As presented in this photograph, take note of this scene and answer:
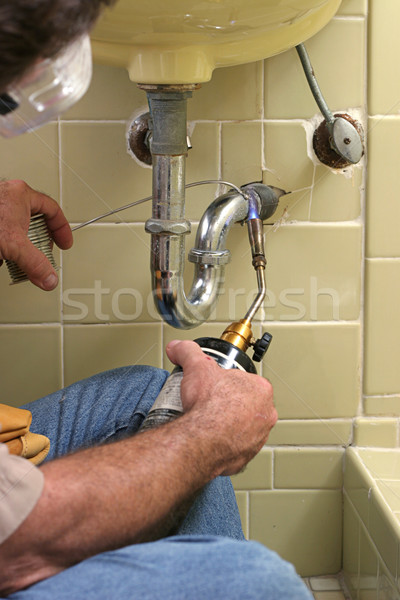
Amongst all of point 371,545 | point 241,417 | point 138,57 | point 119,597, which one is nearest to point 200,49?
point 138,57

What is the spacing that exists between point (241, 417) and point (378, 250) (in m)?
0.49

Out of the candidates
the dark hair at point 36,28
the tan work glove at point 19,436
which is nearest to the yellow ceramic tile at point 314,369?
the tan work glove at point 19,436

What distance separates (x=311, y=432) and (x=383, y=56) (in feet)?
2.00

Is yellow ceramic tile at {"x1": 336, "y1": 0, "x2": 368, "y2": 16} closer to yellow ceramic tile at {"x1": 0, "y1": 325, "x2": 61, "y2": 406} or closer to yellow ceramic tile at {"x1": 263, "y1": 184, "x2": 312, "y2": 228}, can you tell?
yellow ceramic tile at {"x1": 263, "y1": 184, "x2": 312, "y2": 228}

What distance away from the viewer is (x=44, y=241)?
920 millimetres

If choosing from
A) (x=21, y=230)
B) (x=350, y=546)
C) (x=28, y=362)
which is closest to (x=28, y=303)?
(x=28, y=362)

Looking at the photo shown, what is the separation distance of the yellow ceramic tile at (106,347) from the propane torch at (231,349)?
24 cm

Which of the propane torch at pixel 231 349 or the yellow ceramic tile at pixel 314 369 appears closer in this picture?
the propane torch at pixel 231 349

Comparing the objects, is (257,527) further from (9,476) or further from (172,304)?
(9,476)

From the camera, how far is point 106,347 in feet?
3.55

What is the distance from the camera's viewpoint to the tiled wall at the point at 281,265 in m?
1.01

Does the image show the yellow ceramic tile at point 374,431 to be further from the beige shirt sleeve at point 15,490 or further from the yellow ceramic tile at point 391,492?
the beige shirt sleeve at point 15,490

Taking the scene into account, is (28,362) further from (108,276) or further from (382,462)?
(382,462)

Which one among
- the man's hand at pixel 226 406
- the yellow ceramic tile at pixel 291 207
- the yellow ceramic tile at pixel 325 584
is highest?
the yellow ceramic tile at pixel 291 207
